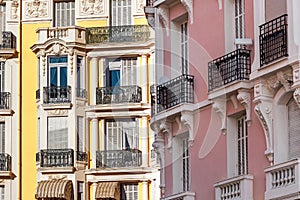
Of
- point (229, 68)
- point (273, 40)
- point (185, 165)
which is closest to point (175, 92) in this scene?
point (185, 165)

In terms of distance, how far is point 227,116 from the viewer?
3369cm

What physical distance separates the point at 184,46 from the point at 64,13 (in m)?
28.5

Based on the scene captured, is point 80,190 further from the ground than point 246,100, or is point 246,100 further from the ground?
point 80,190

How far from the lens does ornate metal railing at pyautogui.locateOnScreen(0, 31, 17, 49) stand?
210 ft

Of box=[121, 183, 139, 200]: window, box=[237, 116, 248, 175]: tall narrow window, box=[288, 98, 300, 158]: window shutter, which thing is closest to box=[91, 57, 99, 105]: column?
box=[121, 183, 139, 200]: window

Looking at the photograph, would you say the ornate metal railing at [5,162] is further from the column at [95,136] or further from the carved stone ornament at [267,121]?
the carved stone ornament at [267,121]

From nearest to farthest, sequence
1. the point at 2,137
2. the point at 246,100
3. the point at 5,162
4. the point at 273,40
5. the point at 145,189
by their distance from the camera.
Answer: the point at 273,40 < the point at 246,100 < the point at 145,189 < the point at 5,162 < the point at 2,137

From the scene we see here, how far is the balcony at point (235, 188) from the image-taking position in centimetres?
3166

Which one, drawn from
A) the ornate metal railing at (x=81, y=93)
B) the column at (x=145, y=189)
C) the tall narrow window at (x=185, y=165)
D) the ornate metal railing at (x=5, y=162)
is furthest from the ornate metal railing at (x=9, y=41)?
the tall narrow window at (x=185, y=165)

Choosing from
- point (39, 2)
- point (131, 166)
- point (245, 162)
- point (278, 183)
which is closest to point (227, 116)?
point (245, 162)

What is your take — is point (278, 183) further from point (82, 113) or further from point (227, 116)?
point (82, 113)

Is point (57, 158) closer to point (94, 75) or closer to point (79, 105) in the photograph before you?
point (79, 105)

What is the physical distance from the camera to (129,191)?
62438 mm

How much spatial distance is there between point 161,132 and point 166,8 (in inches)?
163
